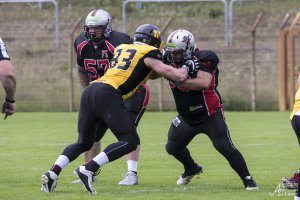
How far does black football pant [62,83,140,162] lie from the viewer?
8495mm

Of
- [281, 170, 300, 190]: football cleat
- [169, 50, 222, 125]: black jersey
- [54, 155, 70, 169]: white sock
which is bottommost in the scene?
[281, 170, 300, 190]: football cleat

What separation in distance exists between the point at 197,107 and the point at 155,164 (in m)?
2.49

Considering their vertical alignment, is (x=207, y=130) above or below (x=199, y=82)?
below

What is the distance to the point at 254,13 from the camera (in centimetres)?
2920

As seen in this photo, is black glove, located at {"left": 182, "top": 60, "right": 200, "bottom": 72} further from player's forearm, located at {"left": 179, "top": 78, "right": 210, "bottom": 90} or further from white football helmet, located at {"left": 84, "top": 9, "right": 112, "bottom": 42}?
white football helmet, located at {"left": 84, "top": 9, "right": 112, "bottom": 42}

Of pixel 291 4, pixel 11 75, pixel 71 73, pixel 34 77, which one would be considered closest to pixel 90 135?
pixel 11 75

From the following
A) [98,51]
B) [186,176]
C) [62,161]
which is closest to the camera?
[62,161]

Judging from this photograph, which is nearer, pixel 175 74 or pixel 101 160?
pixel 101 160

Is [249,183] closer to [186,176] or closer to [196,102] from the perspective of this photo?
[186,176]

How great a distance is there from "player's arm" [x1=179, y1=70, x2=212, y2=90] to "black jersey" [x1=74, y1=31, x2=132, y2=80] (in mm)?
1237

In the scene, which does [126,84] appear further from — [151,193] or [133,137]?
[151,193]

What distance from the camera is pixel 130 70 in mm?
8727

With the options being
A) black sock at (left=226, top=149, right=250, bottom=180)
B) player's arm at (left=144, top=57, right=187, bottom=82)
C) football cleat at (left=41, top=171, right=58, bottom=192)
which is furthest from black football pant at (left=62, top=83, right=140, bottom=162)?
black sock at (left=226, top=149, right=250, bottom=180)

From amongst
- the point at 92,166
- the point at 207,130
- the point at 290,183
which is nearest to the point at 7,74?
the point at 92,166
